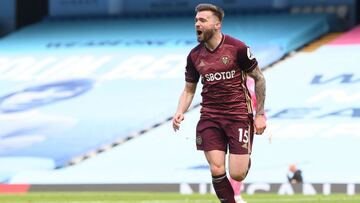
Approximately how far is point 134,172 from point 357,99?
5.79 m

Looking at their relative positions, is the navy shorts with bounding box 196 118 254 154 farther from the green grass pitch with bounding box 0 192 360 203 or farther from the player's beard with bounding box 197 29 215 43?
the green grass pitch with bounding box 0 192 360 203

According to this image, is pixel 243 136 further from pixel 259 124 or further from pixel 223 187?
pixel 223 187

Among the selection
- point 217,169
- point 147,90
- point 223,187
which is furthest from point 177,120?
point 147,90

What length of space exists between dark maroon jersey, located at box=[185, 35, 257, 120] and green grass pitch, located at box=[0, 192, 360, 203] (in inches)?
197

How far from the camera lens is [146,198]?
17156mm

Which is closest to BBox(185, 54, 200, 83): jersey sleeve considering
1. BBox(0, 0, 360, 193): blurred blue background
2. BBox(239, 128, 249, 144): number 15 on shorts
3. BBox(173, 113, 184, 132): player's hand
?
BBox(173, 113, 184, 132): player's hand

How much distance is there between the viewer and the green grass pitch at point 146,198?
15812mm

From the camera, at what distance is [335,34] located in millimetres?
29172

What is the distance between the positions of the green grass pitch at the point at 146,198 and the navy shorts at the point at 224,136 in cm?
492

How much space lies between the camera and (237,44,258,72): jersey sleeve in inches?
406

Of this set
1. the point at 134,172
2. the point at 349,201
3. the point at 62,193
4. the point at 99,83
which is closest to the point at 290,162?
the point at 134,172

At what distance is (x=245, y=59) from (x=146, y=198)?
719cm

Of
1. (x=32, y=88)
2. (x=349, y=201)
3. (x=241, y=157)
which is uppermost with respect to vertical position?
(x=241, y=157)

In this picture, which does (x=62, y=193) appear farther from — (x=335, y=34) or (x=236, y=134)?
(x=335, y=34)
